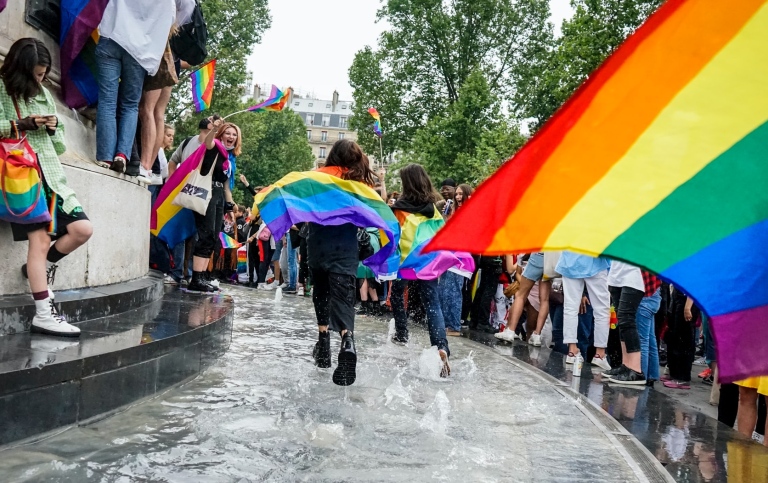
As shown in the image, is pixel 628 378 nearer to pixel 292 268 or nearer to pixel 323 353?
pixel 323 353

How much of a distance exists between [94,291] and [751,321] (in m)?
5.39

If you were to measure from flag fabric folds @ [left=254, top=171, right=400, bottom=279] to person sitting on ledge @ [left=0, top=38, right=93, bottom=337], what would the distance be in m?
1.61

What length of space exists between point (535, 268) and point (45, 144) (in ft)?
21.8

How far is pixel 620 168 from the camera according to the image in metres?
1.98

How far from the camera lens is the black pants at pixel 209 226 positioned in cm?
886

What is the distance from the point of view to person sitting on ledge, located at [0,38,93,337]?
4.75 metres

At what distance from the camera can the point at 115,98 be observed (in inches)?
272

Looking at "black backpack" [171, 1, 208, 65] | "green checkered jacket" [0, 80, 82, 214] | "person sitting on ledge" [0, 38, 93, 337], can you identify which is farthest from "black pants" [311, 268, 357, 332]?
"black backpack" [171, 1, 208, 65]

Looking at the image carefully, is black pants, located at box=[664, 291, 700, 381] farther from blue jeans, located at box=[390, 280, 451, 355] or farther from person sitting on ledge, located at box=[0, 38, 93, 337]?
person sitting on ledge, located at box=[0, 38, 93, 337]

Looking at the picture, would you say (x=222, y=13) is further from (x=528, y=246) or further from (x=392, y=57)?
(x=528, y=246)

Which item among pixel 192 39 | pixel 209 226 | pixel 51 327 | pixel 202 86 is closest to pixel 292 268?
pixel 202 86

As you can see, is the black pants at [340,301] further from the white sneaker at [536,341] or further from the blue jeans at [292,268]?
the blue jeans at [292,268]

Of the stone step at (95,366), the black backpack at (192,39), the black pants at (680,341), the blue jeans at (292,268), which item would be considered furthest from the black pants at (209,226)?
the blue jeans at (292,268)

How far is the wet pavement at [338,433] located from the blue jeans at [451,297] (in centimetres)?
301
